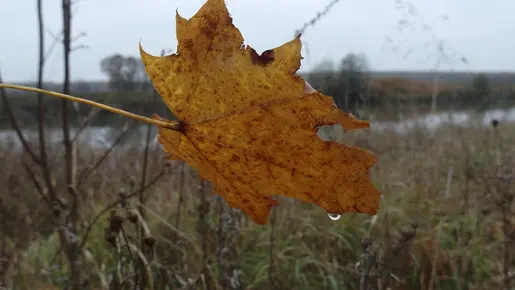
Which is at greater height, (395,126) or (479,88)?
(479,88)

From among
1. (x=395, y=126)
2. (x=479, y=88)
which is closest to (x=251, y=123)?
(x=395, y=126)

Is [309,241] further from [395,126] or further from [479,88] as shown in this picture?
[479,88]

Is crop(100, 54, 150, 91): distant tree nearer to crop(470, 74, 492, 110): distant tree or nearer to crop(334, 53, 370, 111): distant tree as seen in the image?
crop(334, 53, 370, 111): distant tree

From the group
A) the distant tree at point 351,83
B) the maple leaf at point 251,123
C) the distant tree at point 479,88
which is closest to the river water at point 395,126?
the distant tree at point 351,83

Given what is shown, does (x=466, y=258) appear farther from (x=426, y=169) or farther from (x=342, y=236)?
(x=426, y=169)

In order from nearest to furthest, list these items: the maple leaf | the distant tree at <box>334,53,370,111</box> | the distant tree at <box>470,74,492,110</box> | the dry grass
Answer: the maple leaf
the dry grass
the distant tree at <box>334,53,370,111</box>
the distant tree at <box>470,74,492,110</box>

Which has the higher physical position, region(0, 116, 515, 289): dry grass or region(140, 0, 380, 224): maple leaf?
region(140, 0, 380, 224): maple leaf

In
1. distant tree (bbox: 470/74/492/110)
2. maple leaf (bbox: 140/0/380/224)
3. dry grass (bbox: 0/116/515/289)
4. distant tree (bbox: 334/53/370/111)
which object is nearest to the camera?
maple leaf (bbox: 140/0/380/224)

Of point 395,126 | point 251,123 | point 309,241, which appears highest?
point 251,123

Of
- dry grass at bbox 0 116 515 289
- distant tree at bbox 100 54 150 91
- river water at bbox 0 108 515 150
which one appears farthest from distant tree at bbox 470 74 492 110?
distant tree at bbox 100 54 150 91
